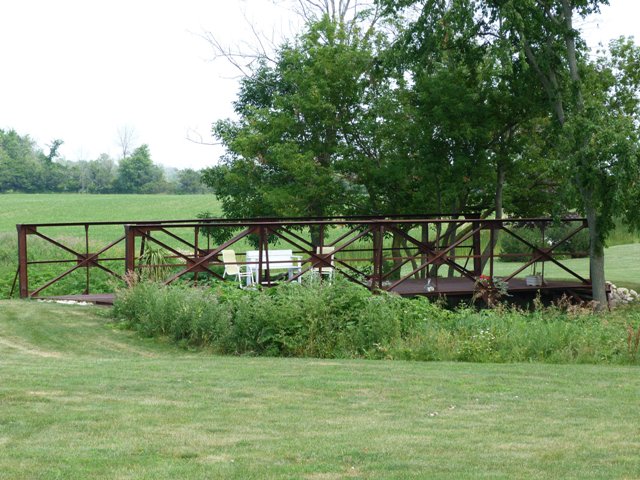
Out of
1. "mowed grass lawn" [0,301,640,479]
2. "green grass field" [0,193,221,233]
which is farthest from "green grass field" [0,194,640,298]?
"mowed grass lawn" [0,301,640,479]

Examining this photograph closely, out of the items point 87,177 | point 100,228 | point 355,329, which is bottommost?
point 355,329

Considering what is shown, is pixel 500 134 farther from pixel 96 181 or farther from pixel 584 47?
pixel 96 181

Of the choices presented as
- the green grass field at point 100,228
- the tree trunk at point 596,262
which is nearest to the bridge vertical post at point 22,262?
the green grass field at point 100,228

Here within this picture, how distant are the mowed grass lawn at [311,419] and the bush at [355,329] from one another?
102 cm

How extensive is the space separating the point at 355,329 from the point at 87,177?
3335 inches

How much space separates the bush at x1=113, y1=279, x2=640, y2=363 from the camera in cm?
1119

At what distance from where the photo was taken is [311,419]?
23.1 feet

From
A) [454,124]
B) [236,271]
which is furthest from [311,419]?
[454,124]

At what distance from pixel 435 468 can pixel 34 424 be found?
3044 mm

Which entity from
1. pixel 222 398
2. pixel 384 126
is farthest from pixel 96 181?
pixel 222 398

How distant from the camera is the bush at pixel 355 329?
11.2m

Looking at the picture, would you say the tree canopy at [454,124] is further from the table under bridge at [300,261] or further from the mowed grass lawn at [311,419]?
the mowed grass lawn at [311,419]

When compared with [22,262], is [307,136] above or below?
above

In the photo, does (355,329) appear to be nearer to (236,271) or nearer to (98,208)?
(236,271)
